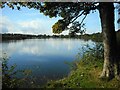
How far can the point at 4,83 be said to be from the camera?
46.6 feet

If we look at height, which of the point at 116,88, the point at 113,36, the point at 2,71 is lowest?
the point at 116,88

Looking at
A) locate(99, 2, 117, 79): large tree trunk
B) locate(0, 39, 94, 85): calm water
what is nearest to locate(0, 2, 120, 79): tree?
locate(99, 2, 117, 79): large tree trunk

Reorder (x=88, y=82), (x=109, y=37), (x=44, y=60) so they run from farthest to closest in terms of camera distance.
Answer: (x=44, y=60) → (x=109, y=37) → (x=88, y=82)

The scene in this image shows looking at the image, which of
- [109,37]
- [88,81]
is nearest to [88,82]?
[88,81]

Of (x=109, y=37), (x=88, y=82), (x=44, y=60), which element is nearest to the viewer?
(x=88, y=82)

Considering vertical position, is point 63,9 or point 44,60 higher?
point 63,9

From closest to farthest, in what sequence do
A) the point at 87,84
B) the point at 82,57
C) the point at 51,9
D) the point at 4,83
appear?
the point at 4,83 < the point at 87,84 < the point at 51,9 < the point at 82,57

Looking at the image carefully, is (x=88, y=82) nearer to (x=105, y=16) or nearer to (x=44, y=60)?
(x=105, y=16)

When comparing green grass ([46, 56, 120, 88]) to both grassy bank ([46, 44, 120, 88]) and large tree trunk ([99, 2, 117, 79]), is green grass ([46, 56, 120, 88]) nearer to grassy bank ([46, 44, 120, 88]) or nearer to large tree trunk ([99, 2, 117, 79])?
grassy bank ([46, 44, 120, 88])

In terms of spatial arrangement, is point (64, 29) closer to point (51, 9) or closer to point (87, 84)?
point (51, 9)

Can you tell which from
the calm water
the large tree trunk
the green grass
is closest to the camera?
the green grass

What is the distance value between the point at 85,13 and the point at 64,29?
5.90 feet

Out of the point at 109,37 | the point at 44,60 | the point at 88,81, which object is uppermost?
the point at 109,37

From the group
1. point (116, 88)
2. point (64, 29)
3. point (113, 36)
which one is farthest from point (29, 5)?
point (116, 88)
